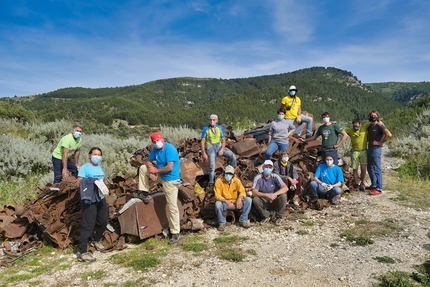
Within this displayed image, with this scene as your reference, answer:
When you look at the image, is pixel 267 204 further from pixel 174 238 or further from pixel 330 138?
pixel 330 138

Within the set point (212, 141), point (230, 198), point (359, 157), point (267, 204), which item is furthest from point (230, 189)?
point (359, 157)

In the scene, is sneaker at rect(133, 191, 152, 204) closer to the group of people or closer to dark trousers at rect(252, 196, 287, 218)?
the group of people

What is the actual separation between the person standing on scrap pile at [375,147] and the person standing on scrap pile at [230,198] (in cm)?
396

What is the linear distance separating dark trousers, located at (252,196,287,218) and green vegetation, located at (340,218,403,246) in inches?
49.7

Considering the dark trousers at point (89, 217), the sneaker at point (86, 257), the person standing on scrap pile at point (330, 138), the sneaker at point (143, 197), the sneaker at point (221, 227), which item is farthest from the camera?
the person standing on scrap pile at point (330, 138)

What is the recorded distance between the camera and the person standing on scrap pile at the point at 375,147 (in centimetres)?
837

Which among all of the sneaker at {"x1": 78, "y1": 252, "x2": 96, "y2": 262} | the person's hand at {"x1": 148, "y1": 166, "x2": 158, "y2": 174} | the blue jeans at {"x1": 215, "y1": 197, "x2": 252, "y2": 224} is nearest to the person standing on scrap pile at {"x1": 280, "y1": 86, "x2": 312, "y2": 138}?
the blue jeans at {"x1": 215, "y1": 197, "x2": 252, "y2": 224}

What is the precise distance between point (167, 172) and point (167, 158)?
10.8 inches

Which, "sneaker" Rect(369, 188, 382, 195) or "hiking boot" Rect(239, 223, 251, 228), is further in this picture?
"sneaker" Rect(369, 188, 382, 195)

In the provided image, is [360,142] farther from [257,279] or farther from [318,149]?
[257,279]

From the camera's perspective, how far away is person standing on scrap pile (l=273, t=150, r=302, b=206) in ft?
24.7

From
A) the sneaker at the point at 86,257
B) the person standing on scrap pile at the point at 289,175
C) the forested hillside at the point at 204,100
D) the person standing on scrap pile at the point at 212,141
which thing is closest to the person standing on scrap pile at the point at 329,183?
the person standing on scrap pile at the point at 289,175

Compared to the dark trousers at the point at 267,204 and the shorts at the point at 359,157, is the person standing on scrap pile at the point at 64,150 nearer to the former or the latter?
the dark trousers at the point at 267,204

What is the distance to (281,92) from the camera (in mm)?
112375
